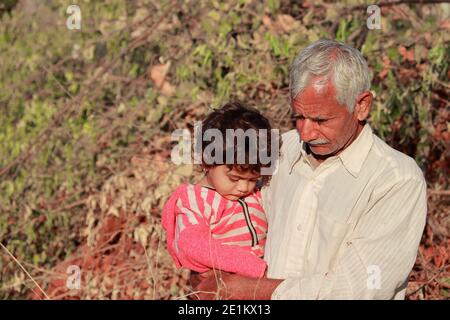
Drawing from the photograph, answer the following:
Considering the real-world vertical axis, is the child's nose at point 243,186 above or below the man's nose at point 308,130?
below

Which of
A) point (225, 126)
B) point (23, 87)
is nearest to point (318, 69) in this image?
point (225, 126)

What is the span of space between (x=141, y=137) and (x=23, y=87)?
5.06 ft

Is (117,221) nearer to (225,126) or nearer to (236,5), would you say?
(236,5)

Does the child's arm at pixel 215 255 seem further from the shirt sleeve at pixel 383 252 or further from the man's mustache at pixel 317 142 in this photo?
the man's mustache at pixel 317 142

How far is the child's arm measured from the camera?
10.1 feet

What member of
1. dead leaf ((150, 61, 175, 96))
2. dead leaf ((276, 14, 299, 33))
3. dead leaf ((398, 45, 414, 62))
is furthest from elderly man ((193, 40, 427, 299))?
dead leaf ((150, 61, 175, 96))

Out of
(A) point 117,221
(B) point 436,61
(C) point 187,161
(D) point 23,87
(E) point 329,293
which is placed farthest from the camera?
(D) point 23,87

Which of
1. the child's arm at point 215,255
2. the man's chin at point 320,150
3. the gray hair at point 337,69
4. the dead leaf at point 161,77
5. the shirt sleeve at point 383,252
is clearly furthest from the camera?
the dead leaf at point 161,77

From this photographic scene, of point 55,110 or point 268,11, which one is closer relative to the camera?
point 268,11

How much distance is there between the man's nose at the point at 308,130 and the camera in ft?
9.53

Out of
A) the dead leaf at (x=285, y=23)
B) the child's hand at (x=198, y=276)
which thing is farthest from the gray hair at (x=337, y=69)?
the dead leaf at (x=285, y=23)

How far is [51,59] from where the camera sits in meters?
6.95

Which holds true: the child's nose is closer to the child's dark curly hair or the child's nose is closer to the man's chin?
the child's dark curly hair

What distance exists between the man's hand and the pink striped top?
0.12ft
